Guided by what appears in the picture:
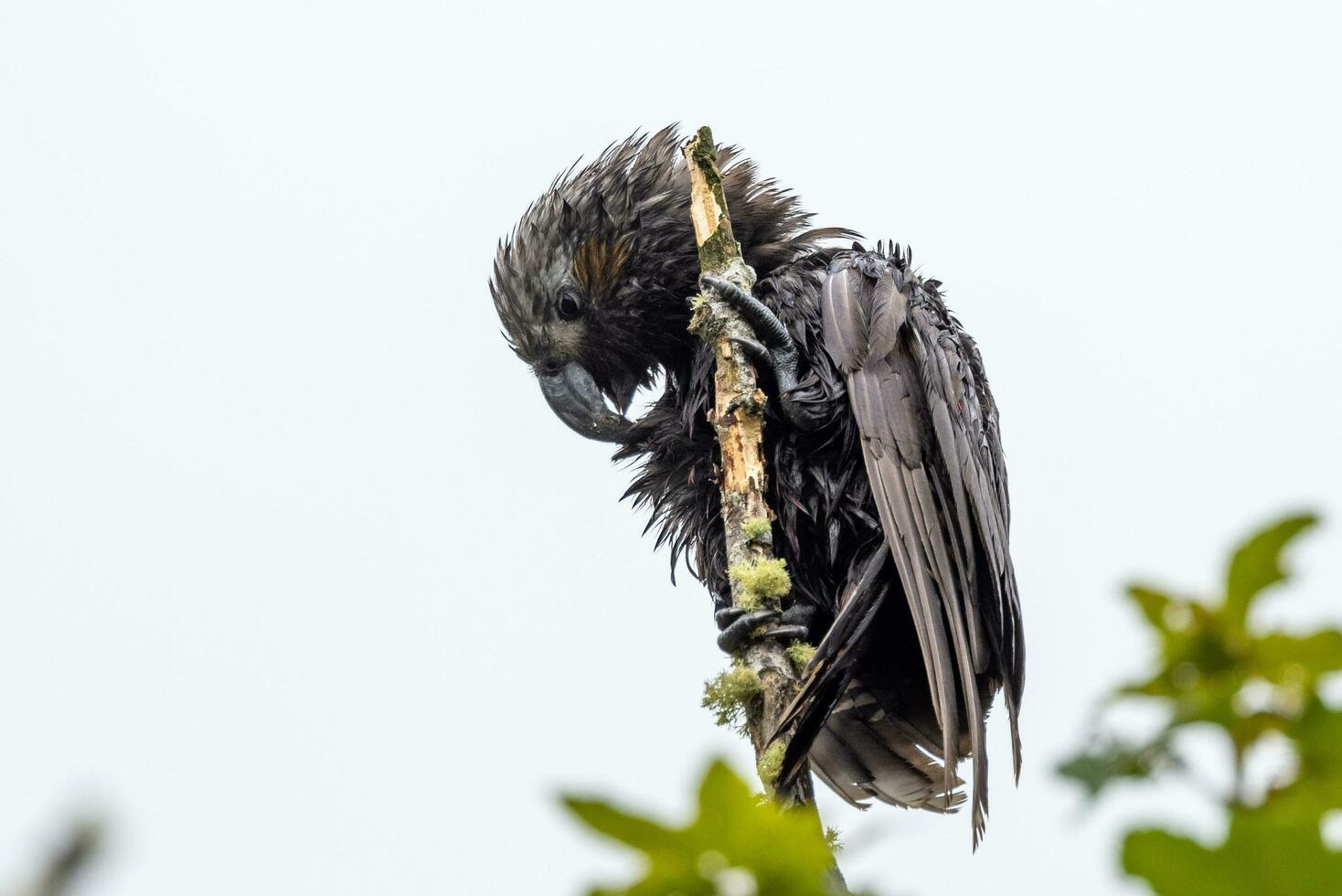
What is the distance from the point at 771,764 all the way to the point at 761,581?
0.45 metres

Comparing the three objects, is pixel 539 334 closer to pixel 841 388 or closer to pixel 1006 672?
pixel 841 388

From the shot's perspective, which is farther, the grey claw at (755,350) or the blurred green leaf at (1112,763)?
the grey claw at (755,350)

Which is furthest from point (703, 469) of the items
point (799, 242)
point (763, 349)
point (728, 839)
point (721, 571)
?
point (728, 839)

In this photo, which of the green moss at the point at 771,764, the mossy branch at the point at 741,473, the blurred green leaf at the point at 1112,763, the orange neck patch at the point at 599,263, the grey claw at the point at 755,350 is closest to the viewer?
the blurred green leaf at the point at 1112,763

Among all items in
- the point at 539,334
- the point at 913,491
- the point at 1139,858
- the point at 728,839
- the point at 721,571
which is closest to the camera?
the point at 1139,858

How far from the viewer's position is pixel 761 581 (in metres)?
3.34

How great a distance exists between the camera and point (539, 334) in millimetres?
5113

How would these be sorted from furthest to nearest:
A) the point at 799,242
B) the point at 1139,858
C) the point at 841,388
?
the point at 799,242 → the point at 841,388 → the point at 1139,858

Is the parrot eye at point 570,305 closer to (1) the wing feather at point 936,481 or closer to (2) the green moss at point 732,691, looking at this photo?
(1) the wing feather at point 936,481

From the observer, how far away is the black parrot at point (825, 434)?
3627mm

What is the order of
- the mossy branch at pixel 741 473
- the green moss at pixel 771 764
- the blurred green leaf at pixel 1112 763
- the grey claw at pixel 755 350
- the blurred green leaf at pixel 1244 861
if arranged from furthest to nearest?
the grey claw at pixel 755 350 → the mossy branch at pixel 741 473 → the green moss at pixel 771 764 → the blurred green leaf at pixel 1112 763 → the blurred green leaf at pixel 1244 861

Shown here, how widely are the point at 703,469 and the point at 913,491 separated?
837 mm

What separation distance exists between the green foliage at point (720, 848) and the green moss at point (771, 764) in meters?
2.40

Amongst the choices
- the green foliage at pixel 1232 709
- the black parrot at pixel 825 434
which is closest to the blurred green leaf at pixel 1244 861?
the green foliage at pixel 1232 709
